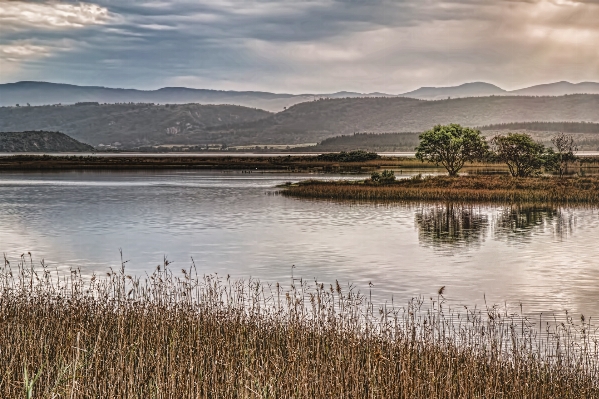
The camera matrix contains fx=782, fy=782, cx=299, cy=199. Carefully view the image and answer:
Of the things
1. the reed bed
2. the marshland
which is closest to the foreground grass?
the marshland

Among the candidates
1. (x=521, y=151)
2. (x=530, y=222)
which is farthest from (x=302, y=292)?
(x=521, y=151)

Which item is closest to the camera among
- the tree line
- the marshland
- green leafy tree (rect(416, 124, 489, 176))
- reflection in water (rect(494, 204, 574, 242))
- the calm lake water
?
the marshland

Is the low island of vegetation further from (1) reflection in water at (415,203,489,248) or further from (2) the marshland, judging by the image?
(1) reflection in water at (415,203,489,248)

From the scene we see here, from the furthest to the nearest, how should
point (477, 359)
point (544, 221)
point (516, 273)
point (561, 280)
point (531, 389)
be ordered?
point (544, 221) < point (516, 273) < point (561, 280) < point (477, 359) < point (531, 389)

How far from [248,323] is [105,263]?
13.8m

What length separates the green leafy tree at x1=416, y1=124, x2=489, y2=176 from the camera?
280ft

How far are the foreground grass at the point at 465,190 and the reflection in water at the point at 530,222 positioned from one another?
367 cm

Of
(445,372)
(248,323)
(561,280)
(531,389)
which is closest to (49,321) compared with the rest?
(248,323)

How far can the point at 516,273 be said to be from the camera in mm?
26516

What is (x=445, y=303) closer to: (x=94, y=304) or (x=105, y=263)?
(x=94, y=304)

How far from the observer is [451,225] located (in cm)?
4300

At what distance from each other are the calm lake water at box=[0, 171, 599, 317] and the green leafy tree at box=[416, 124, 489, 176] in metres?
30.4

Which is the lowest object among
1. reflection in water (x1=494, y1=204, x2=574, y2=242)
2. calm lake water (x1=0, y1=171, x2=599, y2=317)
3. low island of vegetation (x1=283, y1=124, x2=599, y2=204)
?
reflection in water (x1=494, y1=204, x2=574, y2=242)

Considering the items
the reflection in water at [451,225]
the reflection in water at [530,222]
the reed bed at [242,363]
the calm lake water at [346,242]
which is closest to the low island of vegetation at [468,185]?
the reflection in water at [530,222]
